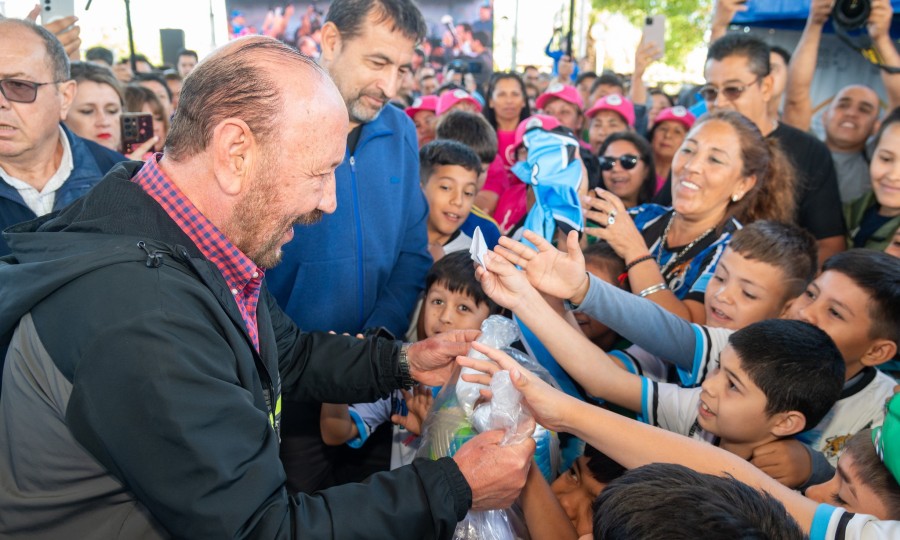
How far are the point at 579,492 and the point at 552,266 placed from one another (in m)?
0.73

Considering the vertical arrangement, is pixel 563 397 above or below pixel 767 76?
below

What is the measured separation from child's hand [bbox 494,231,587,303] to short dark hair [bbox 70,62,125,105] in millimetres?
3190

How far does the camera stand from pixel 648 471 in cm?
129

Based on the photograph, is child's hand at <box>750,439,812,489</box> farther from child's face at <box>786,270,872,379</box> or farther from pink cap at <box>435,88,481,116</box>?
pink cap at <box>435,88,481,116</box>

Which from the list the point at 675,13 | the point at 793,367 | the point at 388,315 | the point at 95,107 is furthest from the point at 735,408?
the point at 675,13

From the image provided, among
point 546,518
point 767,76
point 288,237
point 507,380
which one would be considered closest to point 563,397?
point 507,380

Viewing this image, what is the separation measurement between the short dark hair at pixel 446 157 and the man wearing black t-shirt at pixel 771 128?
3.87 ft

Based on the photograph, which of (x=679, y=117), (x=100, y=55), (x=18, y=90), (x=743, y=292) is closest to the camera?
(x=743, y=292)

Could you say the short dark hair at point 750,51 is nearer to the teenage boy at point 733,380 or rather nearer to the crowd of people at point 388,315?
the crowd of people at point 388,315

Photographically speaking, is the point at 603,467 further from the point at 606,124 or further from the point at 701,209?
the point at 606,124

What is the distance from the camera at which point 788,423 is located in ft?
6.41

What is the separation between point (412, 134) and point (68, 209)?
1.79 m

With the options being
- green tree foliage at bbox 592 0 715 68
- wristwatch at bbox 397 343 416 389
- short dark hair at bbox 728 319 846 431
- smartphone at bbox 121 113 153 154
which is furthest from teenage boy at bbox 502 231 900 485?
green tree foliage at bbox 592 0 715 68

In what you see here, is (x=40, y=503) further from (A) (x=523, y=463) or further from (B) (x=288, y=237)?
(A) (x=523, y=463)
